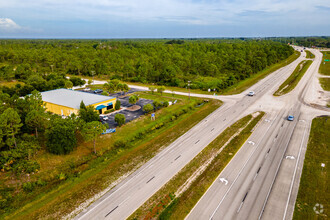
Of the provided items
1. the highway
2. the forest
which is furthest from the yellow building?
the highway

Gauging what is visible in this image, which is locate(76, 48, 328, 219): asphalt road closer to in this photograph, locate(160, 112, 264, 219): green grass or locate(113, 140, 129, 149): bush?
locate(160, 112, 264, 219): green grass

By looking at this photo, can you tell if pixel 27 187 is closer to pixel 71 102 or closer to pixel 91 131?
pixel 91 131

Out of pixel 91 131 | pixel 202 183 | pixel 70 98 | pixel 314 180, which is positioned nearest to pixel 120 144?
pixel 91 131

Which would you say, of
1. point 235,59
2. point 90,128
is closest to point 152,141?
point 90,128

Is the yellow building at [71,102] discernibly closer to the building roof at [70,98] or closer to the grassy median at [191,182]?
the building roof at [70,98]

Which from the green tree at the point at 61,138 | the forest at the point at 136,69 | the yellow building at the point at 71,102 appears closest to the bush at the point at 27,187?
the green tree at the point at 61,138

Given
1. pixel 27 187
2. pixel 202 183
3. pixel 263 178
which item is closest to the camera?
pixel 27 187
